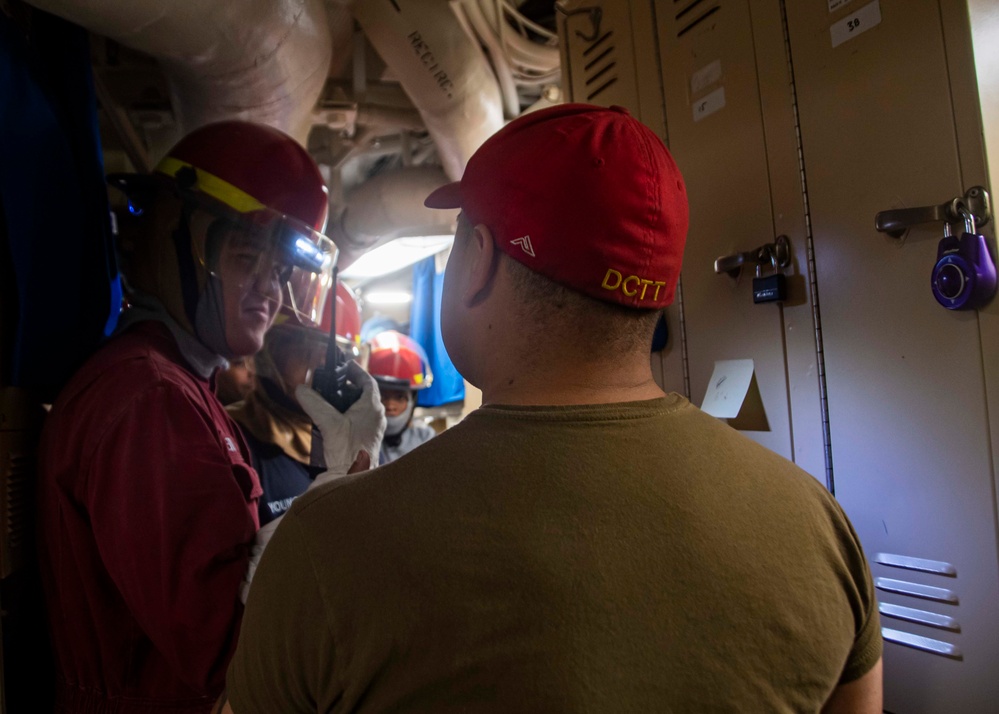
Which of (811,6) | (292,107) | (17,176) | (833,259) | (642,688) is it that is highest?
(292,107)

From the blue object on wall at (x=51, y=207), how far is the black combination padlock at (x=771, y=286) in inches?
69.7

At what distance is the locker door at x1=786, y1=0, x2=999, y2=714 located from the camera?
1.11 meters

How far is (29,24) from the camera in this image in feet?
5.42

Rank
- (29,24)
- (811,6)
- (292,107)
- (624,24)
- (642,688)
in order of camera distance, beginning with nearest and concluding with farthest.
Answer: (642,688) → (811,6) → (29,24) → (624,24) → (292,107)

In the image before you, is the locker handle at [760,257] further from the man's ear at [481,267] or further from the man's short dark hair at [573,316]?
the man's ear at [481,267]

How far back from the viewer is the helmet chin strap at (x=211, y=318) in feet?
5.70

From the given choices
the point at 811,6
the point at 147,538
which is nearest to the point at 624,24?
the point at 811,6

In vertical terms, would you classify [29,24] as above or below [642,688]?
above

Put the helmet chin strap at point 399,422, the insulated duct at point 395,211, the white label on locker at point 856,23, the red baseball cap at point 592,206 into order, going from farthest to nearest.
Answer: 1. the helmet chin strap at point 399,422
2. the insulated duct at point 395,211
3. the white label on locker at point 856,23
4. the red baseball cap at point 592,206

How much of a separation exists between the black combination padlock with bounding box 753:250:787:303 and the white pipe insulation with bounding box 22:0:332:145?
5.27 feet

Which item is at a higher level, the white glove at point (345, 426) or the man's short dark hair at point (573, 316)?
the man's short dark hair at point (573, 316)

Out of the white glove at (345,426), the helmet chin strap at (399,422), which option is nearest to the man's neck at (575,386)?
the white glove at (345,426)

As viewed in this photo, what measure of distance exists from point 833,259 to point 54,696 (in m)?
2.19

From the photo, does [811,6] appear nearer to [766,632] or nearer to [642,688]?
[766,632]
